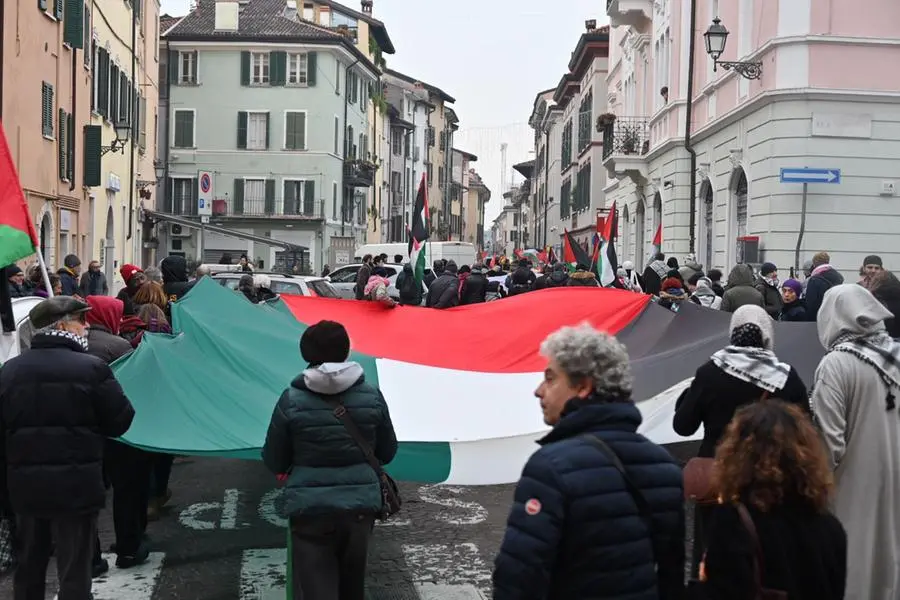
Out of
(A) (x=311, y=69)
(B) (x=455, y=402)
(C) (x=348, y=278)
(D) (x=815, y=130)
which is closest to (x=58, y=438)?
(B) (x=455, y=402)

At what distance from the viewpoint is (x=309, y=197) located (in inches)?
2377

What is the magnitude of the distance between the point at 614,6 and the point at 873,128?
57.6 ft

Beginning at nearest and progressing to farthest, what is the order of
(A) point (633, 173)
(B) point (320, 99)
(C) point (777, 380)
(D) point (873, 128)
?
(C) point (777, 380) < (D) point (873, 128) < (A) point (633, 173) < (B) point (320, 99)

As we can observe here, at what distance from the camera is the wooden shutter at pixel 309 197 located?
60188mm

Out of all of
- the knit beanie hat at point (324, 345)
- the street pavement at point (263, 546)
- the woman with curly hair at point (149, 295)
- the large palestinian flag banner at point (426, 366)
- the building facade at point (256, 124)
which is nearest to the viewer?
the knit beanie hat at point (324, 345)

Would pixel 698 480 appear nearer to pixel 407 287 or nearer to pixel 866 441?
pixel 866 441

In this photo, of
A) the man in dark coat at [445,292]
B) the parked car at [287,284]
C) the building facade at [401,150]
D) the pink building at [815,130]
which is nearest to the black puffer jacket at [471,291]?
the man in dark coat at [445,292]

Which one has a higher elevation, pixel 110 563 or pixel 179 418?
pixel 179 418

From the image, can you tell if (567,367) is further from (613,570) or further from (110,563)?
(110,563)

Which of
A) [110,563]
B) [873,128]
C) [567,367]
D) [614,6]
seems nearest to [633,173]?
[614,6]

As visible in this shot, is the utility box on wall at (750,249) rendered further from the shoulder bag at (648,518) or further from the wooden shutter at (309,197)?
the wooden shutter at (309,197)

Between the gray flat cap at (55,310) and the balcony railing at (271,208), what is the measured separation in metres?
54.0

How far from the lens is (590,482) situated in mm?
3740

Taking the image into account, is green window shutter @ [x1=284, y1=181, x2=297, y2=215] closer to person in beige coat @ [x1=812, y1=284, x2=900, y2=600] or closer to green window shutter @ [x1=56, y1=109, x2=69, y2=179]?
green window shutter @ [x1=56, y1=109, x2=69, y2=179]
